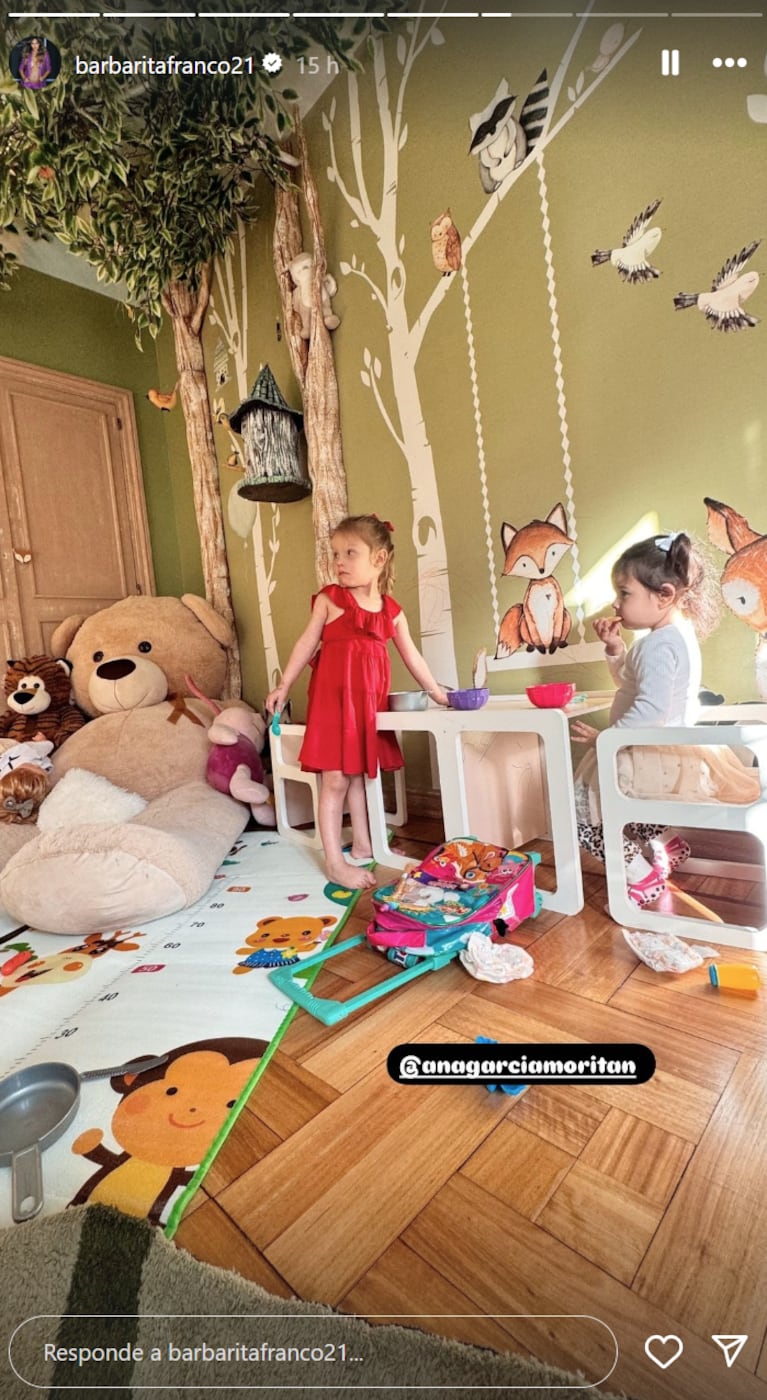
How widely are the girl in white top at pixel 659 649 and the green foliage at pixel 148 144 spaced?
68 centimetres

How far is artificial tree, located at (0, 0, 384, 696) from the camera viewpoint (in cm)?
49

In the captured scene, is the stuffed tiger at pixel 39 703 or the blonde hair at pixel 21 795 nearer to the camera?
the blonde hair at pixel 21 795

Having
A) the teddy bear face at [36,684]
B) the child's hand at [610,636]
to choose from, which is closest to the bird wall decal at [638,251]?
the child's hand at [610,636]

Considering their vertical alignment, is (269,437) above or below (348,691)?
above

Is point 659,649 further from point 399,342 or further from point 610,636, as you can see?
point 399,342

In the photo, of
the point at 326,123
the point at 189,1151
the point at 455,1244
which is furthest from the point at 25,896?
the point at 326,123

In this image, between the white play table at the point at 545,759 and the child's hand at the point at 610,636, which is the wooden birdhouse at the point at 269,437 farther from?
the child's hand at the point at 610,636

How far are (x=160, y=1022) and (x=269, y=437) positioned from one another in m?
1.28

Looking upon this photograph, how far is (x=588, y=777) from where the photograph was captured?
0.92m

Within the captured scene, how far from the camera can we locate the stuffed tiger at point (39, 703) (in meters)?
1.40

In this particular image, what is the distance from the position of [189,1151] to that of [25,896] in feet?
1.78

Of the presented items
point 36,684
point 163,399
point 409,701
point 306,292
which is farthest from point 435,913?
point 163,399

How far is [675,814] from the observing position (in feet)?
2.20

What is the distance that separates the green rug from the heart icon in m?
0.04
